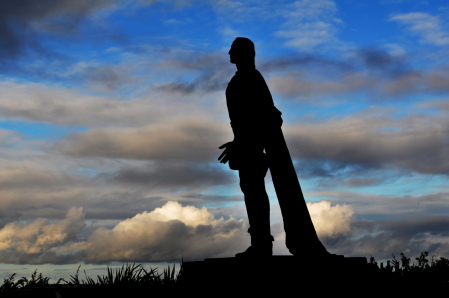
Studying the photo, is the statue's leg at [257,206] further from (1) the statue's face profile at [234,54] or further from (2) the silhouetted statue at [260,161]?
(1) the statue's face profile at [234,54]

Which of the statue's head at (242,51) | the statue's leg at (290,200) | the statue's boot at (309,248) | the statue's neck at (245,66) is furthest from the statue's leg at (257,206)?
the statue's head at (242,51)

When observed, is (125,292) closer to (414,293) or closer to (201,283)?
(201,283)

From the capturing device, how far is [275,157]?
649 centimetres

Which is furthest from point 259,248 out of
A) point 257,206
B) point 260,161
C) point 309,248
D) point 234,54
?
point 234,54

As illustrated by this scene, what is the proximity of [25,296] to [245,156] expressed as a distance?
3613 mm

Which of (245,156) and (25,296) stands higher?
(245,156)

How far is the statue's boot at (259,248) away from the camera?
19.9 ft

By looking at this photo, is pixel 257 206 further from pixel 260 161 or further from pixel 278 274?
pixel 278 274

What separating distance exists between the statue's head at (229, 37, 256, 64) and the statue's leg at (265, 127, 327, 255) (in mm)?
1244

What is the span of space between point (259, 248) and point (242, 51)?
3100 mm

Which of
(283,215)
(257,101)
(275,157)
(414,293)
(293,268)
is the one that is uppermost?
(257,101)

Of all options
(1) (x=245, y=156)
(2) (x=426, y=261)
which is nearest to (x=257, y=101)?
(1) (x=245, y=156)

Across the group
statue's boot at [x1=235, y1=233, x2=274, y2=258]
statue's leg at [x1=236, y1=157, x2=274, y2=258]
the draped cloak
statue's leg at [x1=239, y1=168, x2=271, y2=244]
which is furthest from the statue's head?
statue's boot at [x1=235, y1=233, x2=274, y2=258]

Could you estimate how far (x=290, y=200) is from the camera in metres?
6.42
